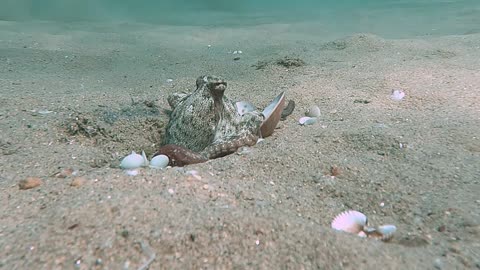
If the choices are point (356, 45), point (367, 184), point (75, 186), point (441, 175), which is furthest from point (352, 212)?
point (356, 45)

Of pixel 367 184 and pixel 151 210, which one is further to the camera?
pixel 367 184

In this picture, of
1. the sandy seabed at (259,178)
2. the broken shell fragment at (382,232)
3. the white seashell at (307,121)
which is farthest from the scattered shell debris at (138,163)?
the white seashell at (307,121)

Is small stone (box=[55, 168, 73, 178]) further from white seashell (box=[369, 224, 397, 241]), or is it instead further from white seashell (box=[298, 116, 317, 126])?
white seashell (box=[298, 116, 317, 126])

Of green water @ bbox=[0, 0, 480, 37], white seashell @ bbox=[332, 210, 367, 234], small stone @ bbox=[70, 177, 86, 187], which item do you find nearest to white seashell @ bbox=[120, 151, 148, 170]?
small stone @ bbox=[70, 177, 86, 187]

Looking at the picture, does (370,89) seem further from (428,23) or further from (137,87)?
(428,23)

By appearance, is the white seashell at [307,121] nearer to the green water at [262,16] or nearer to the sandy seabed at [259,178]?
the sandy seabed at [259,178]

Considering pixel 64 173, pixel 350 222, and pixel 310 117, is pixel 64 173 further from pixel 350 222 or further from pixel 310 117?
pixel 310 117
